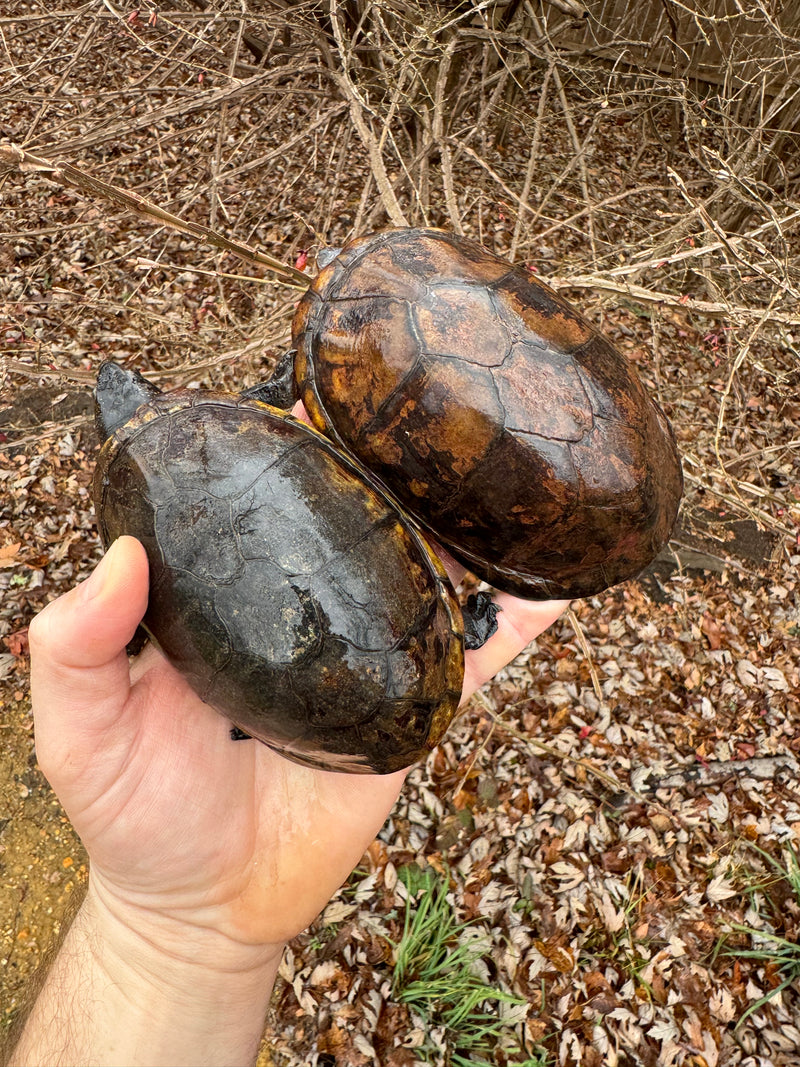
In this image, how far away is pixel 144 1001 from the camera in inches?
92.4

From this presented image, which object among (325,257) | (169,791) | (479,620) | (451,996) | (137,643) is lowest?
(451,996)

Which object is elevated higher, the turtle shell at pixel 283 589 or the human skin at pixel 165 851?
the turtle shell at pixel 283 589

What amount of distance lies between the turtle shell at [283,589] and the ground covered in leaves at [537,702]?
1270 millimetres

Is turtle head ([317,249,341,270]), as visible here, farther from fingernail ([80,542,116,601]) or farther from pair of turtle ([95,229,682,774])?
fingernail ([80,542,116,601])

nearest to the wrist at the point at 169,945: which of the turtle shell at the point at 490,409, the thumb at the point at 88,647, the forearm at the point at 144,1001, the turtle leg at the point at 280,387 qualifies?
the forearm at the point at 144,1001

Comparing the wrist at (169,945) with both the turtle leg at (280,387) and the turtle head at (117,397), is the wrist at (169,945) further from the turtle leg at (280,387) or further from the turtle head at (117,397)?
the turtle leg at (280,387)

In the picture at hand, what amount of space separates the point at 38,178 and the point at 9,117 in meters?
1.56

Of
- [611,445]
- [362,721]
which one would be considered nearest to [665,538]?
[611,445]

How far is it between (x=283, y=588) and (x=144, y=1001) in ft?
5.00

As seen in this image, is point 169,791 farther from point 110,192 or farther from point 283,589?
point 110,192

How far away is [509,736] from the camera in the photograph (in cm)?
414

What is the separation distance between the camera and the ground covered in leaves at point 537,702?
3.26m

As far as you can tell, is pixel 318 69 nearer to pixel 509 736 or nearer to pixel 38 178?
pixel 38 178

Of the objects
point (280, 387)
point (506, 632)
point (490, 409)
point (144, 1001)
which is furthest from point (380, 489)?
point (144, 1001)
